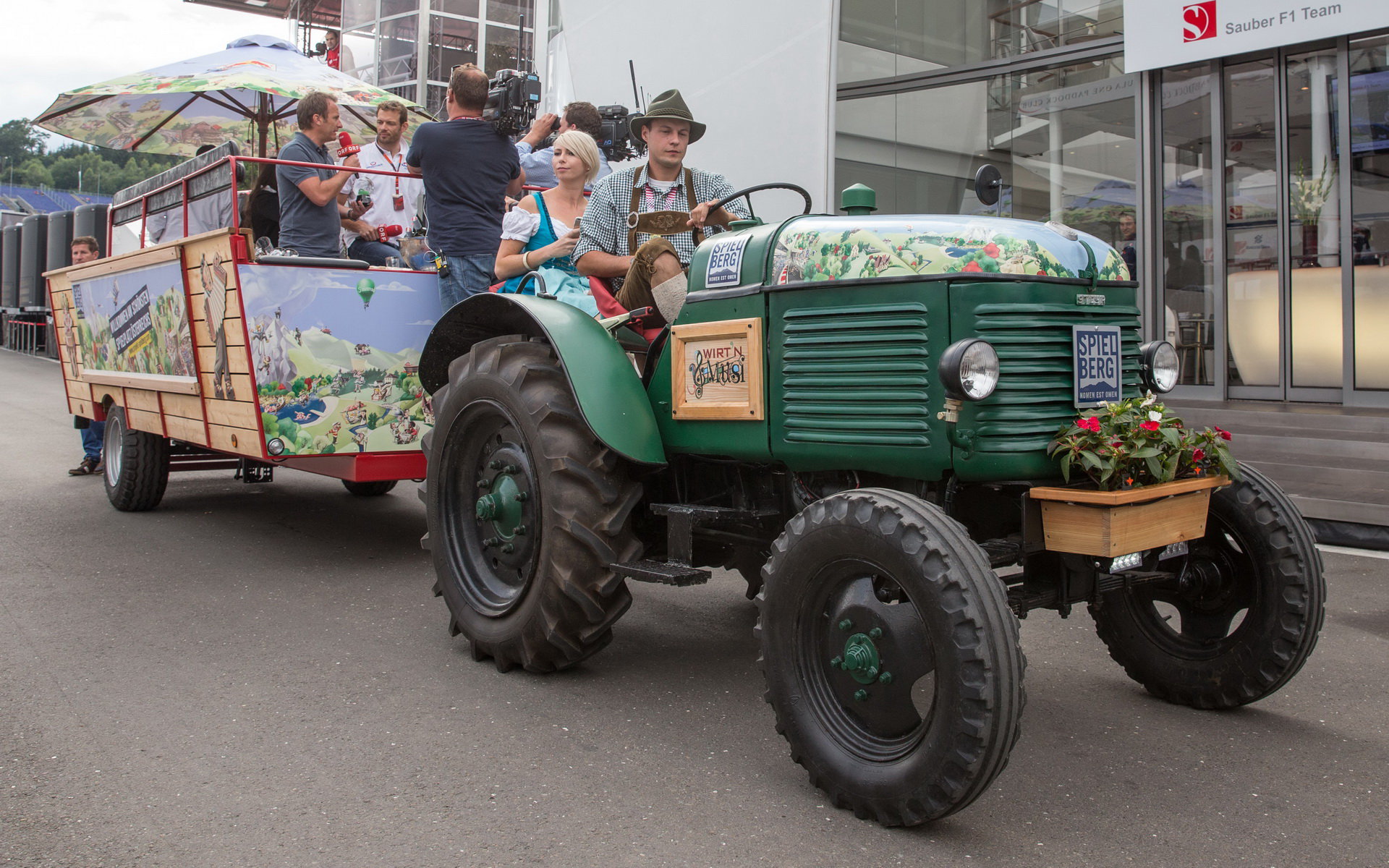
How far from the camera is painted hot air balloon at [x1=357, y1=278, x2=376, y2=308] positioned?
5934 millimetres

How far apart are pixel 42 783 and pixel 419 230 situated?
489 centimetres

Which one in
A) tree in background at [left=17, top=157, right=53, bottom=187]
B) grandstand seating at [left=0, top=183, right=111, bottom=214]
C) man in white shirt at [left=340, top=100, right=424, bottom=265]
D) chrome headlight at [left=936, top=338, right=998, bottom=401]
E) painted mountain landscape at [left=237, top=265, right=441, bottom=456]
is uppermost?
tree in background at [left=17, top=157, right=53, bottom=187]

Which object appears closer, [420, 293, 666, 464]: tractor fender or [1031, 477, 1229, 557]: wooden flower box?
[1031, 477, 1229, 557]: wooden flower box

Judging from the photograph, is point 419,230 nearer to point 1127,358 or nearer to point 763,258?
point 763,258

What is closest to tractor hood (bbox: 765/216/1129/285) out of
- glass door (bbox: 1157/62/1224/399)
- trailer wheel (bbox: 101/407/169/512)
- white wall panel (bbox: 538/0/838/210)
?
trailer wheel (bbox: 101/407/169/512)

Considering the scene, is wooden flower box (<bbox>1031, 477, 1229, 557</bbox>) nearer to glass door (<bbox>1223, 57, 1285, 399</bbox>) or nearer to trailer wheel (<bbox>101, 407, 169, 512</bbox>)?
trailer wheel (<bbox>101, 407, 169, 512</bbox>)

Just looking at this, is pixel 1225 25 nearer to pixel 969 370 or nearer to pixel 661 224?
pixel 661 224

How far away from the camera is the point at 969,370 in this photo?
3029mm

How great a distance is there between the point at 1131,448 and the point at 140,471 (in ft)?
21.9

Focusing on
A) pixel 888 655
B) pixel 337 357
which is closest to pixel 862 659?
pixel 888 655

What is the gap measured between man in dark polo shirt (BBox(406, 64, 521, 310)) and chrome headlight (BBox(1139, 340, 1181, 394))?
355 centimetres

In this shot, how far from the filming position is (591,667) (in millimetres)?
4348

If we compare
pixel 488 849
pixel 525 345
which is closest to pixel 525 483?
pixel 525 345

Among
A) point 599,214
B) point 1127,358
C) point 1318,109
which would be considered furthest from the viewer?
point 1318,109
